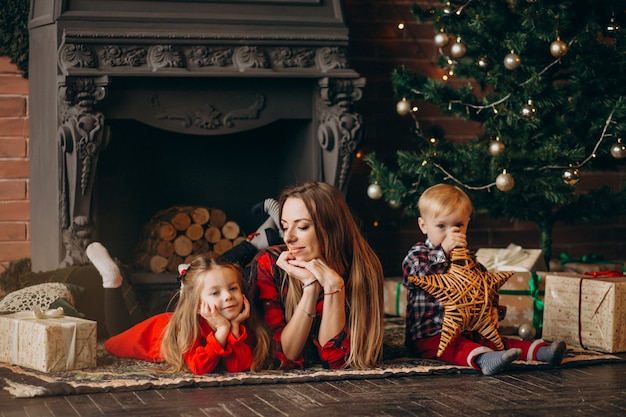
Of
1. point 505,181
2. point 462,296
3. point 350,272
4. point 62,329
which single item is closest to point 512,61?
point 505,181

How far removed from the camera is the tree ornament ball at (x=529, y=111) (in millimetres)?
3838

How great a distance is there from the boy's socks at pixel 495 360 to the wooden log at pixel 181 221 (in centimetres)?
156

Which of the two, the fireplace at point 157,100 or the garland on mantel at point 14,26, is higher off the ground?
the garland on mantel at point 14,26

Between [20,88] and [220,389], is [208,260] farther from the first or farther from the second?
[20,88]

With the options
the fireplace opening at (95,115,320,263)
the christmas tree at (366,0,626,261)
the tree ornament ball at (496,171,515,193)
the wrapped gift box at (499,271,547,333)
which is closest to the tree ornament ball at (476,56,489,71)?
the christmas tree at (366,0,626,261)

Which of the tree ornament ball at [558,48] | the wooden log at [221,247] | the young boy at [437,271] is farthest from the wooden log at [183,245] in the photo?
the tree ornament ball at [558,48]

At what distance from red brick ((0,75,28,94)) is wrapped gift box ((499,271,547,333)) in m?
2.23

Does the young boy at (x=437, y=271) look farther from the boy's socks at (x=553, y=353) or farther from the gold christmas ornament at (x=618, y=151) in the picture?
the gold christmas ornament at (x=618, y=151)

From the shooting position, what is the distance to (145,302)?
3885mm

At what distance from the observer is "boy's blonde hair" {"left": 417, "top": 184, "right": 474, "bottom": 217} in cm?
314

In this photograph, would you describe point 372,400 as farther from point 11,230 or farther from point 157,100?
point 11,230

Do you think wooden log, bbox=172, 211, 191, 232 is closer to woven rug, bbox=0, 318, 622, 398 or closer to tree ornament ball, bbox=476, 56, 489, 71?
woven rug, bbox=0, 318, 622, 398

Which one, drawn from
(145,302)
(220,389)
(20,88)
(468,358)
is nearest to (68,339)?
(220,389)

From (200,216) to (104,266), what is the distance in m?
0.68
